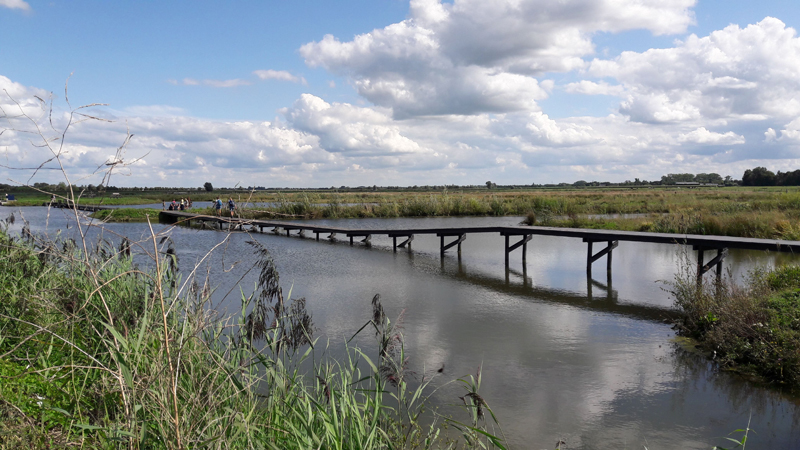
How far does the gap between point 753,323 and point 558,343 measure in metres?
2.45

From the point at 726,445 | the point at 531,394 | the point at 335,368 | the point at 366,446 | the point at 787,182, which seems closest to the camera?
the point at 366,446

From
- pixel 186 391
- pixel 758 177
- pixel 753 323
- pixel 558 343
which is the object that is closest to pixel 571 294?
pixel 558 343

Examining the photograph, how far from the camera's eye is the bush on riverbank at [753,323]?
591cm

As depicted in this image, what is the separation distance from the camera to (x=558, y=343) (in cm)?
742

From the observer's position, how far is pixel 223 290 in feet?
35.0

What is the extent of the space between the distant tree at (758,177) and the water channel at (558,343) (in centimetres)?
9301

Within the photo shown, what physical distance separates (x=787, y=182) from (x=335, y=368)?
103 meters

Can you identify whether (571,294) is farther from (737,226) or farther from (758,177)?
(758,177)

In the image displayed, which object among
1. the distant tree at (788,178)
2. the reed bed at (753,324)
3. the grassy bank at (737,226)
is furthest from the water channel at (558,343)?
the distant tree at (788,178)

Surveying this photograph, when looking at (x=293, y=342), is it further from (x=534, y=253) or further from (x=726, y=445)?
(x=534, y=253)

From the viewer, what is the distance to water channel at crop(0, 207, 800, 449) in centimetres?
488

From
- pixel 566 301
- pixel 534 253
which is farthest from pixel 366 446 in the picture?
pixel 534 253

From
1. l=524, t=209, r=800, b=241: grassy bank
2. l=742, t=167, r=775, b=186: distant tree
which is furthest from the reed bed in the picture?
l=742, t=167, r=775, b=186: distant tree

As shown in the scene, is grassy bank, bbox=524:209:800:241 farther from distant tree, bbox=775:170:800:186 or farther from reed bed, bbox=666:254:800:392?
distant tree, bbox=775:170:800:186
